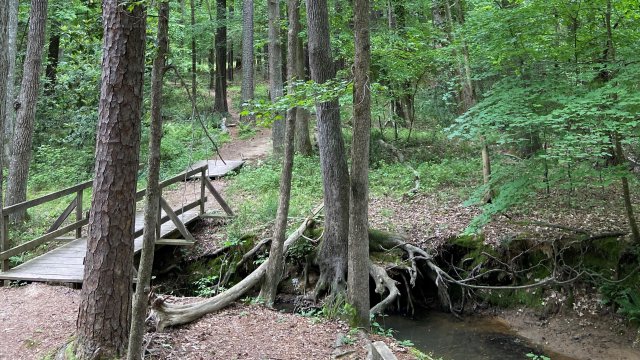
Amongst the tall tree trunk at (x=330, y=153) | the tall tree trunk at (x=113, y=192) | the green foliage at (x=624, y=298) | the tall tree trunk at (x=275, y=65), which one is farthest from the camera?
the tall tree trunk at (x=275, y=65)

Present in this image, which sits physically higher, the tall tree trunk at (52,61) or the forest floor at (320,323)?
the tall tree trunk at (52,61)

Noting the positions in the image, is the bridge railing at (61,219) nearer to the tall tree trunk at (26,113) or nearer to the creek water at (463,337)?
the tall tree trunk at (26,113)

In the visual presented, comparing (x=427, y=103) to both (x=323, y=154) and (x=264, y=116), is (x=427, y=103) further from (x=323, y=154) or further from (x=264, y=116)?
(x=264, y=116)

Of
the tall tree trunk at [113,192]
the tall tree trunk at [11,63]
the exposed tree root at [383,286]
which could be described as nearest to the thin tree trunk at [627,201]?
the exposed tree root at [383,286]

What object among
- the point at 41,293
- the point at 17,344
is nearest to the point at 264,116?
→ the point at 17,344

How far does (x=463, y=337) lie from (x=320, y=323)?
2956 millimetres

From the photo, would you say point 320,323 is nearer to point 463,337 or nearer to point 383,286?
point 383,286

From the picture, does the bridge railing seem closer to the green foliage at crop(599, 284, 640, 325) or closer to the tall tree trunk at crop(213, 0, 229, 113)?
the green foliage at crop(599, 284, 640, 325)

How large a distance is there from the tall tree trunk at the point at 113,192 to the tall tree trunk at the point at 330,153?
3721 mm

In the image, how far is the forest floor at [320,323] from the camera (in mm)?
5926

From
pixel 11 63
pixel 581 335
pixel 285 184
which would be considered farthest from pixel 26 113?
pixel 581 335

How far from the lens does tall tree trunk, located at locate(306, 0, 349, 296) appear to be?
26.6 ft

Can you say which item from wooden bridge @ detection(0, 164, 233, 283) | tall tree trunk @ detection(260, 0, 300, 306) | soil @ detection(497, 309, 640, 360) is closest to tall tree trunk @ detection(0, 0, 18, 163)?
wooden bridge @ detection(0, 164, 233, 283)

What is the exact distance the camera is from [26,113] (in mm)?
11359
